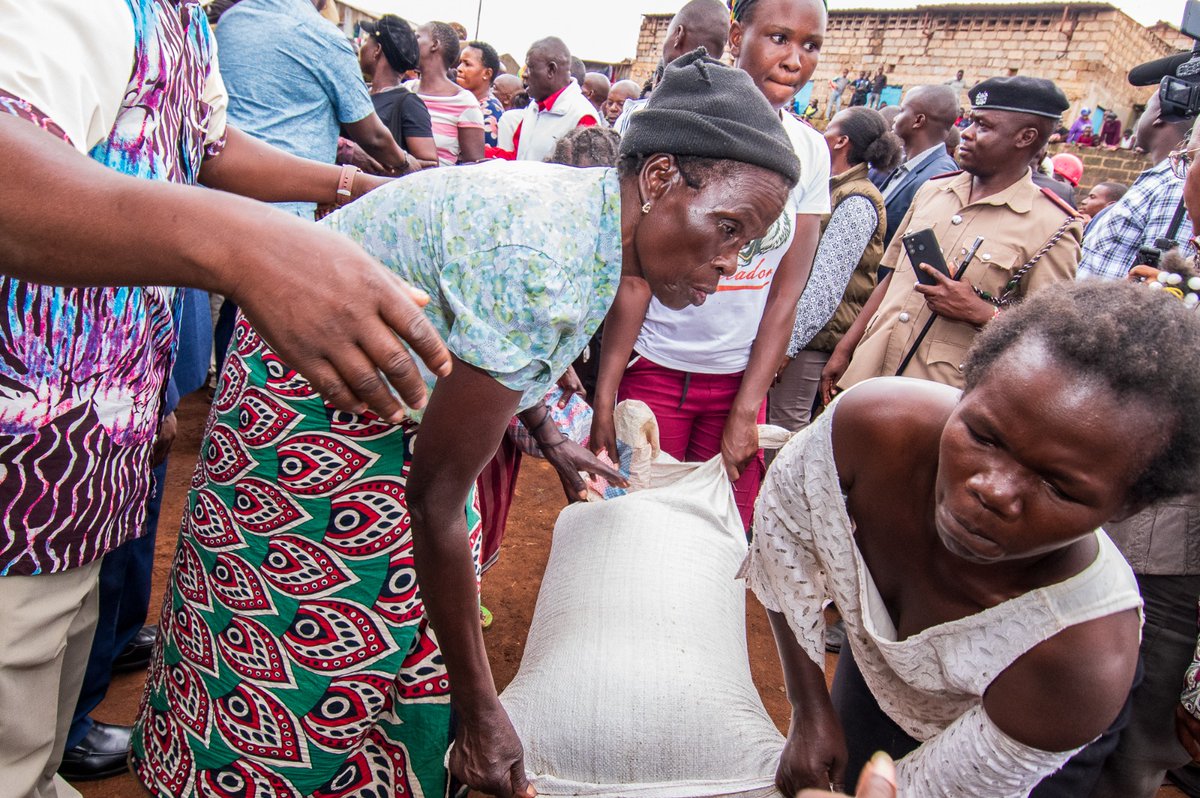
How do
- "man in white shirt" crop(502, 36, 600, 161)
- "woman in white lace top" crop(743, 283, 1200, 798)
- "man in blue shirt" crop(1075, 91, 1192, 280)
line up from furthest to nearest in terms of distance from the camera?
"man in white shirt" crop(502, 36, 600, 161)
"man in blue shirt" crop(1075, 91, 1192, 280)
"woman in white lace top" crop(743, 283, 1200, 798)

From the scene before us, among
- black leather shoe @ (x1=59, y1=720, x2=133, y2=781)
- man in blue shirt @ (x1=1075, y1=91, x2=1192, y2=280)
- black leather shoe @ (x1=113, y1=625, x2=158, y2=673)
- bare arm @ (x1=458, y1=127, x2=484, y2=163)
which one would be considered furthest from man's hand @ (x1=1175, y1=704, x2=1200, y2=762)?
bare arm @ (x1=458, y1=127, x2=484, y2=163)

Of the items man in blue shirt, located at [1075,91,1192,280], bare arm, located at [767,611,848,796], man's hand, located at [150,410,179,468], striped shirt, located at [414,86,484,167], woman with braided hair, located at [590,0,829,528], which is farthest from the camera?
striped shirt, located at [414,86,484,167]

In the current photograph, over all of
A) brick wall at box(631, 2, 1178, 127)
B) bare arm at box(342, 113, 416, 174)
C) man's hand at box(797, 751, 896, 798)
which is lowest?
man's hand at box(797, 751, 896, 798)

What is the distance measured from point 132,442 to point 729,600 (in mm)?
1481

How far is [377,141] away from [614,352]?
157 cm

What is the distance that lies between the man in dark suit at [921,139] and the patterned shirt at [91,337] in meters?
3.80

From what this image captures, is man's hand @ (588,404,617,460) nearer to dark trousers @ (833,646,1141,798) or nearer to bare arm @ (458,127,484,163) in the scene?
dark trousers @ (833,646,1141,798)

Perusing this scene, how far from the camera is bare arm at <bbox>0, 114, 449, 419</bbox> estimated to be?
0.65 m

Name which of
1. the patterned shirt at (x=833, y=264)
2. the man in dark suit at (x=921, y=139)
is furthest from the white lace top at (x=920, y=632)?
the man in dark suit at (x=921, y=139)

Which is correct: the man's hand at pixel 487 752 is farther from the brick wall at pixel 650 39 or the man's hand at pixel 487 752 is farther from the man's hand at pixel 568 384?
the brick wall at pixel 650 39

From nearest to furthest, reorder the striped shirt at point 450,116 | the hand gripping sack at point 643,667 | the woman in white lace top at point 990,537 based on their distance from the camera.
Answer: the woman in white lace top at point 990,537, the hand gripping sack at point 643,667, the striped shirt at point 450,116

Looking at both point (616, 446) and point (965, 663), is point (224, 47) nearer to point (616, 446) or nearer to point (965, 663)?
point (616, 446)

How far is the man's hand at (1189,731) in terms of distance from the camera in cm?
157

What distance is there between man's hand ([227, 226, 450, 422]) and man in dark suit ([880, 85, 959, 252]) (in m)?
4.02
